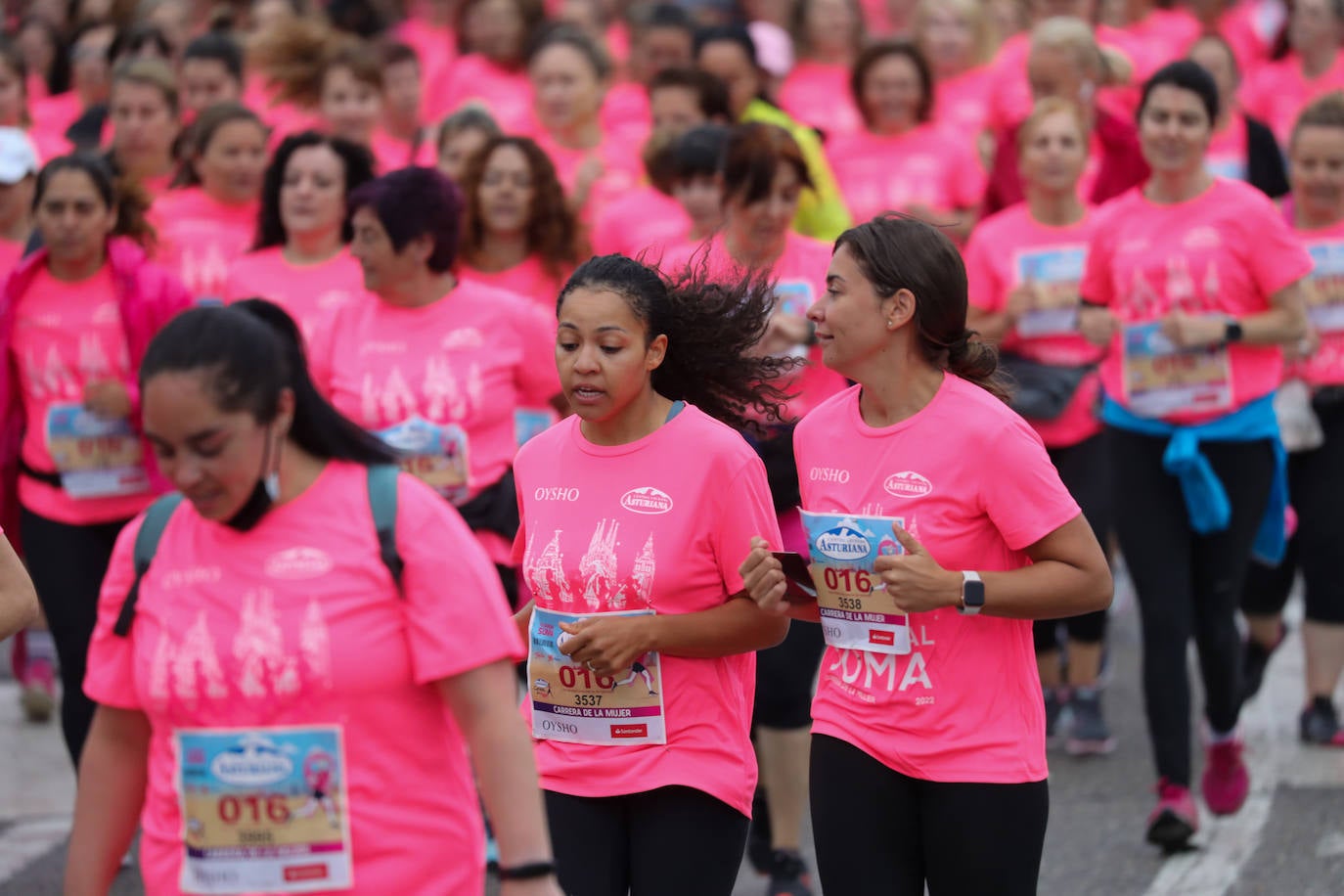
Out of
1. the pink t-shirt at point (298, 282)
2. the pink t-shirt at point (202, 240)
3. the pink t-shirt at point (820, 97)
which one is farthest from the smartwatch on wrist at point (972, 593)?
the pink t-shirt at point (820, 97)

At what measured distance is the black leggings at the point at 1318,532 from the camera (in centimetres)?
751

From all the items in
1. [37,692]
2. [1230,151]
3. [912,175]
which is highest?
[1230,151]

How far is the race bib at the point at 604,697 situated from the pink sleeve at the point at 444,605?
851mm

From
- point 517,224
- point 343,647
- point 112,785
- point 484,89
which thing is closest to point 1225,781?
point 517,224

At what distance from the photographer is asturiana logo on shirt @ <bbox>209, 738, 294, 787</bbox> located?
336cm

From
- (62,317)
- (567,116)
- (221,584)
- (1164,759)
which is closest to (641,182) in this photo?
(567,116)

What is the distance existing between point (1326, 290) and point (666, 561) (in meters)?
4.38

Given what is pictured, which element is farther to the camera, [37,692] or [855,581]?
[37,692]

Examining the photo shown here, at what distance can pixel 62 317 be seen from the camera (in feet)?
22.0

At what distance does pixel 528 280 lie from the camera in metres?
7.84

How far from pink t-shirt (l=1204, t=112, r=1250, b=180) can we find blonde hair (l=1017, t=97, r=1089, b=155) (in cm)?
243

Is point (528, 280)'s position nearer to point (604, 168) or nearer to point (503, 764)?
point (604, 168)

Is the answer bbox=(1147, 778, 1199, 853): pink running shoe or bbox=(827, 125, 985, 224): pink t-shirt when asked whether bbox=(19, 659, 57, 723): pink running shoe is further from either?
bbox=(1147, 778, 1199, 853): pink running shoe

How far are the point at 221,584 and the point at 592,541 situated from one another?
1086mm
